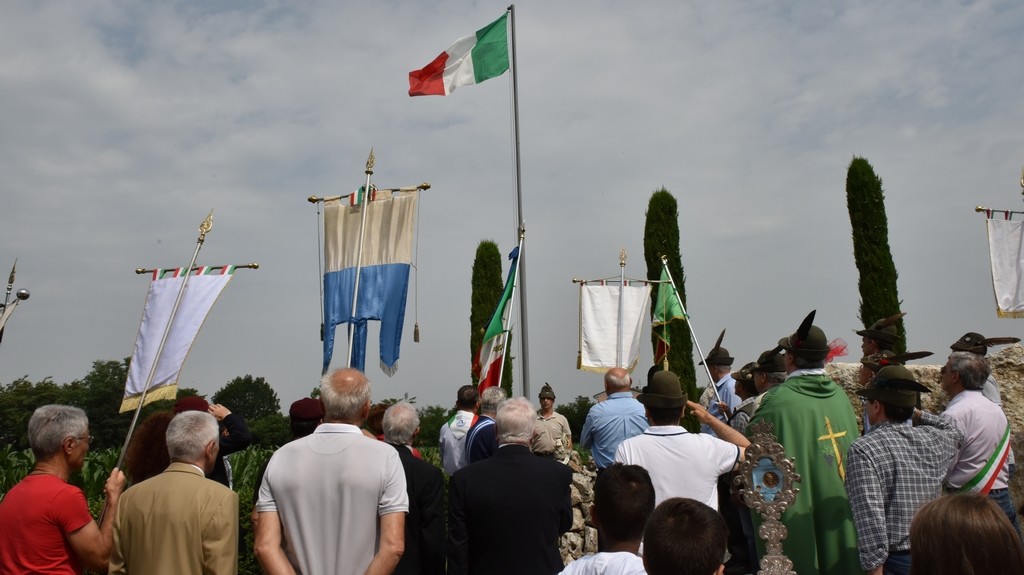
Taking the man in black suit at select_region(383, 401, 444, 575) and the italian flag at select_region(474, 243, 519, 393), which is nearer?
the man in black suit at select_region(383, 401, 444, 575)

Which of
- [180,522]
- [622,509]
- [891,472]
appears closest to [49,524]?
[180,522]

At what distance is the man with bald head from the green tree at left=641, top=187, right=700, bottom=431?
15.0m

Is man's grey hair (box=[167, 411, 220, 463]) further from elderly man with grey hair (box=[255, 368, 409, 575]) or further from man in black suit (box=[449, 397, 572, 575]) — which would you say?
man in black suit (box=[449, 397, 572, 575])

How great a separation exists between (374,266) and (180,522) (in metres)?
5.97

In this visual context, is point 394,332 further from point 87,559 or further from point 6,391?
point 6,391

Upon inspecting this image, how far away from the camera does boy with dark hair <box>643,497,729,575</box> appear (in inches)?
103

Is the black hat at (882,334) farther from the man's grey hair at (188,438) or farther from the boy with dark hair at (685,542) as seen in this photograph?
the man's grey hair at (188,438)

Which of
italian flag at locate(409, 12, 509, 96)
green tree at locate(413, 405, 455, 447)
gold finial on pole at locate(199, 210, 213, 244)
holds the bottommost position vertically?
Result: green tree at locate(413, 405, 455, 447)

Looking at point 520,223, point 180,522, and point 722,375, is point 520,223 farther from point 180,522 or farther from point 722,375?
point 180,522

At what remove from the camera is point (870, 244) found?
20.5m

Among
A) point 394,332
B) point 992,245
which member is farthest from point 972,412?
point 992,245

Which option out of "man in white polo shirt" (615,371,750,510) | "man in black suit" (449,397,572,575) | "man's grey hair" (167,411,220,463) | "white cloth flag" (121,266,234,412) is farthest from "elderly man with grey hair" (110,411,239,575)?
"white cloth flag" (121,266,234,412)

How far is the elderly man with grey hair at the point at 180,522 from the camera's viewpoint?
3977mm

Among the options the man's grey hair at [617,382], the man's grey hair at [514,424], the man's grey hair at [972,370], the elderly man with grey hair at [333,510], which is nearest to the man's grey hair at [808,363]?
the man's grey hair at [972,370]
